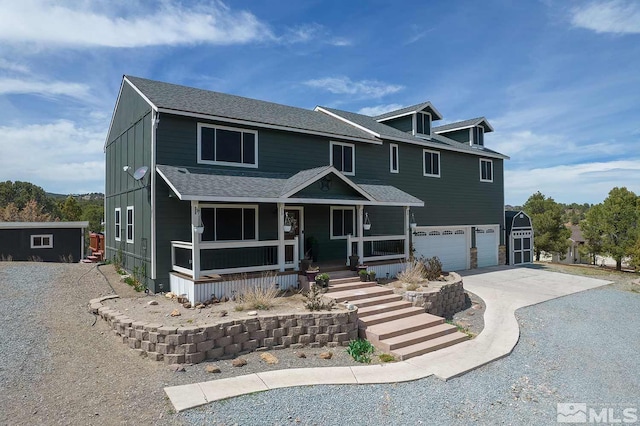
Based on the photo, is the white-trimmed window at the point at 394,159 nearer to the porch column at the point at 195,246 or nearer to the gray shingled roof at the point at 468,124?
the gray shingled roof at the point at 468,124

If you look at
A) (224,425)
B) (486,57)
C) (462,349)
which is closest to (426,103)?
(486,57)

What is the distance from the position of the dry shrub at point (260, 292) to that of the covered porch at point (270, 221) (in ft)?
1.15

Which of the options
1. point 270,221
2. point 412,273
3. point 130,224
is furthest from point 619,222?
point 130,224

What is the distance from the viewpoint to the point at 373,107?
24.1 m

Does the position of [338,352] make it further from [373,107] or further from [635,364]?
[373,107]

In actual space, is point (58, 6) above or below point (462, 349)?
above

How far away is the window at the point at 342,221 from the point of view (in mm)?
14883

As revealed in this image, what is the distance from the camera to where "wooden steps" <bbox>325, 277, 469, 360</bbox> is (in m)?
8.34

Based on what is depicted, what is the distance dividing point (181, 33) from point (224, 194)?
5.73 meters

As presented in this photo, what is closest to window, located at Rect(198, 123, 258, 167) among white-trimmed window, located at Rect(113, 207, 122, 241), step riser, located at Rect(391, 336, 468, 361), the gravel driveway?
the gravel driveway

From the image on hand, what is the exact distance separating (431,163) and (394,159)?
2504 millimetres

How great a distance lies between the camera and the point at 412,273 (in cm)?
1245

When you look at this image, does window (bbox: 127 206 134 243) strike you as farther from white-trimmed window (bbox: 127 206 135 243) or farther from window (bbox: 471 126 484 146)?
window (bbox: 471 126 484 146)

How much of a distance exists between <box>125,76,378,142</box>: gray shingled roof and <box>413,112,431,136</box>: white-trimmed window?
3.90 meters
